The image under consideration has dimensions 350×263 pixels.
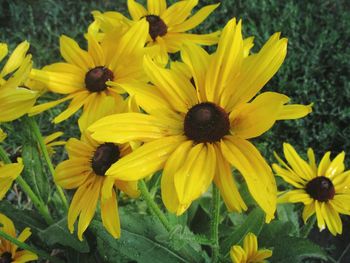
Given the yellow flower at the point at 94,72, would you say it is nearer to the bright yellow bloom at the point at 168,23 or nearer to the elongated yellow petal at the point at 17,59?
the elongated yellow petal at the point at 17,59

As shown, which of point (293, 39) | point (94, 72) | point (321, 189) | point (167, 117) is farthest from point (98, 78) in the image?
point (293, 39)

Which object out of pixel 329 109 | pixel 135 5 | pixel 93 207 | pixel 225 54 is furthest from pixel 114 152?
pixel 329 109

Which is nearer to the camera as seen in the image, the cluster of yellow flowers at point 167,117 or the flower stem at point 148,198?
the cluster of yellow flowers at point 167,117

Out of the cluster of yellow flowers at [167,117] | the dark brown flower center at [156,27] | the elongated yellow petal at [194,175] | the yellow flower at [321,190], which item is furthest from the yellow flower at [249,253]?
the dark brown flower center at [156,27]

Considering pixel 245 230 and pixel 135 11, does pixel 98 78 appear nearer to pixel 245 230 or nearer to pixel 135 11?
pixel 135 11

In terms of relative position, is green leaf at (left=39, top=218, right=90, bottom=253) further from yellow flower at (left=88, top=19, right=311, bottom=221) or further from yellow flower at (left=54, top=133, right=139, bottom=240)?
yellow flower at (left=88, top=19, right=311, bottom=221)

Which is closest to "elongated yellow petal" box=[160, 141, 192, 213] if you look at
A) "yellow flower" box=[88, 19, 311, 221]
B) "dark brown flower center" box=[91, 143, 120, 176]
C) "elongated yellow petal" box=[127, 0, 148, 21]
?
"yellow flower" box=[88, 19, 311, 221]
